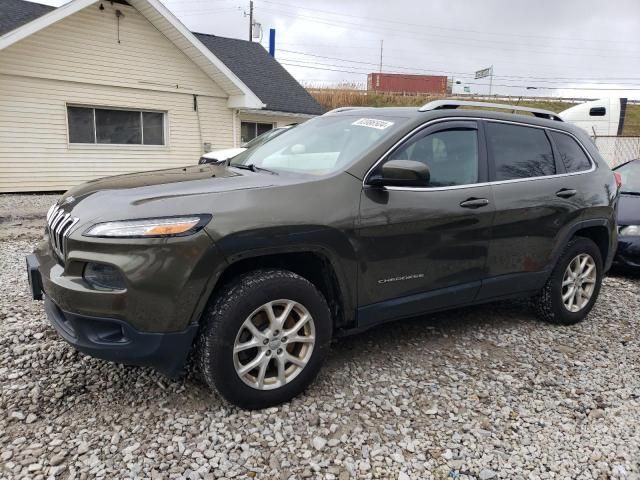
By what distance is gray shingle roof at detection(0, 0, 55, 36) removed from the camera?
456 inches

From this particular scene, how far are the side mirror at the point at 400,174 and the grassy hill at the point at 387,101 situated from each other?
22.7 m

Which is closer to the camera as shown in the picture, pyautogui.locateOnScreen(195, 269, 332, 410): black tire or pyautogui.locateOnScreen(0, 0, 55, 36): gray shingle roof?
pyautogui.locateOnScreen(195, 269, 332, 410): black tire

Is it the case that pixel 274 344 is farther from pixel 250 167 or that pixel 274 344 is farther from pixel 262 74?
pixel 262 74

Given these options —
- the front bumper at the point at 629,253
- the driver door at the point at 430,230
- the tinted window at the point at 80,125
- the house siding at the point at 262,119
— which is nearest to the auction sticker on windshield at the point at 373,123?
the driver door at the point at 430,230

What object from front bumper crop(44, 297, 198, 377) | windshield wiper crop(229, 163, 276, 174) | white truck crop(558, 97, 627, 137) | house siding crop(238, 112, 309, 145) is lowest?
front bumper crop(44, 297, 198, 377)

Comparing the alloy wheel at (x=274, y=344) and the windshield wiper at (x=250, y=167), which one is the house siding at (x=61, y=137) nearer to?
the windshield wiper at (x=250, y=167)

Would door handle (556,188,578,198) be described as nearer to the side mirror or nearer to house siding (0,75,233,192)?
the side mirror

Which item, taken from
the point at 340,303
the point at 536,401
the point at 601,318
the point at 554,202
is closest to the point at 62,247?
the point at 340,303

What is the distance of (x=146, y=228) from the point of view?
96.5 inches

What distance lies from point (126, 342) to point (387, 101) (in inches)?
1508

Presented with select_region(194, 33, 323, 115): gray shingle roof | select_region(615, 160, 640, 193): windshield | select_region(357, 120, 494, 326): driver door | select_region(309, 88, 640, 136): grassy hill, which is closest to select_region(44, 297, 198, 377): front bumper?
select_region(357, 120, 494, 326): driver door

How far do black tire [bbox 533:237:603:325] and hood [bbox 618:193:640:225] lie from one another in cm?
227

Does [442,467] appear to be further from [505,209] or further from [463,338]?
[505,209]

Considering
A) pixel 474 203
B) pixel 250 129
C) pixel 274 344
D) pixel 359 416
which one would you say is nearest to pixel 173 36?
pixel 250 129
